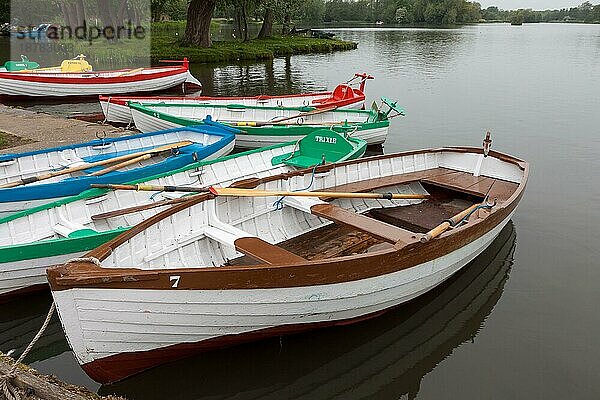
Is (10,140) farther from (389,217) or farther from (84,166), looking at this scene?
(389,217)

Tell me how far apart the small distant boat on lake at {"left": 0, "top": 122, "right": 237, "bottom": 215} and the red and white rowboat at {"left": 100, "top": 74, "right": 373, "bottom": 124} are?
419cm

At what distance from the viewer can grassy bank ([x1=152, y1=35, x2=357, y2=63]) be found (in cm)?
3522

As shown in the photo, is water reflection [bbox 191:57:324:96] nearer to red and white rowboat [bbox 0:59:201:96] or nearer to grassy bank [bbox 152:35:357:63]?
grassy bank [bbox 152:35:357:63]

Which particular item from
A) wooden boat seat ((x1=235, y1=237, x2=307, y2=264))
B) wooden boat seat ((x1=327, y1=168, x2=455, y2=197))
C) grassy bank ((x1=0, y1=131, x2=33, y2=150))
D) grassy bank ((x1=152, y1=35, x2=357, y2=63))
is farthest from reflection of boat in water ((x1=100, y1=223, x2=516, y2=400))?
grassy bank ((x1=152, y1=35, x2=357, y2=63))

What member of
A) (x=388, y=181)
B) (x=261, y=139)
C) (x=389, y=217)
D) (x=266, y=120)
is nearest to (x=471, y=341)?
(x=389, y=217)

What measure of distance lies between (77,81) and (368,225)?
19.0m

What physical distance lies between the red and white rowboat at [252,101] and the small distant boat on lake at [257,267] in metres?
8.62

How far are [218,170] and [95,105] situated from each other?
14277 mm

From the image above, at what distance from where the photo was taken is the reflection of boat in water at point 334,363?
5676 millimetres

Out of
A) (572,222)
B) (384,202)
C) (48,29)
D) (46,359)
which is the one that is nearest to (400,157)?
(384,202)

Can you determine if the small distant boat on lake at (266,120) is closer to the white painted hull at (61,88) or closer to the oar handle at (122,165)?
the oar handle at (122,165)

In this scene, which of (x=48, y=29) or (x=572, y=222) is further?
(x=48, y=29)

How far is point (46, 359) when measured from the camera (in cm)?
621

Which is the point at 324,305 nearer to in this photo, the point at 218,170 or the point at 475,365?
the point at 475,365
